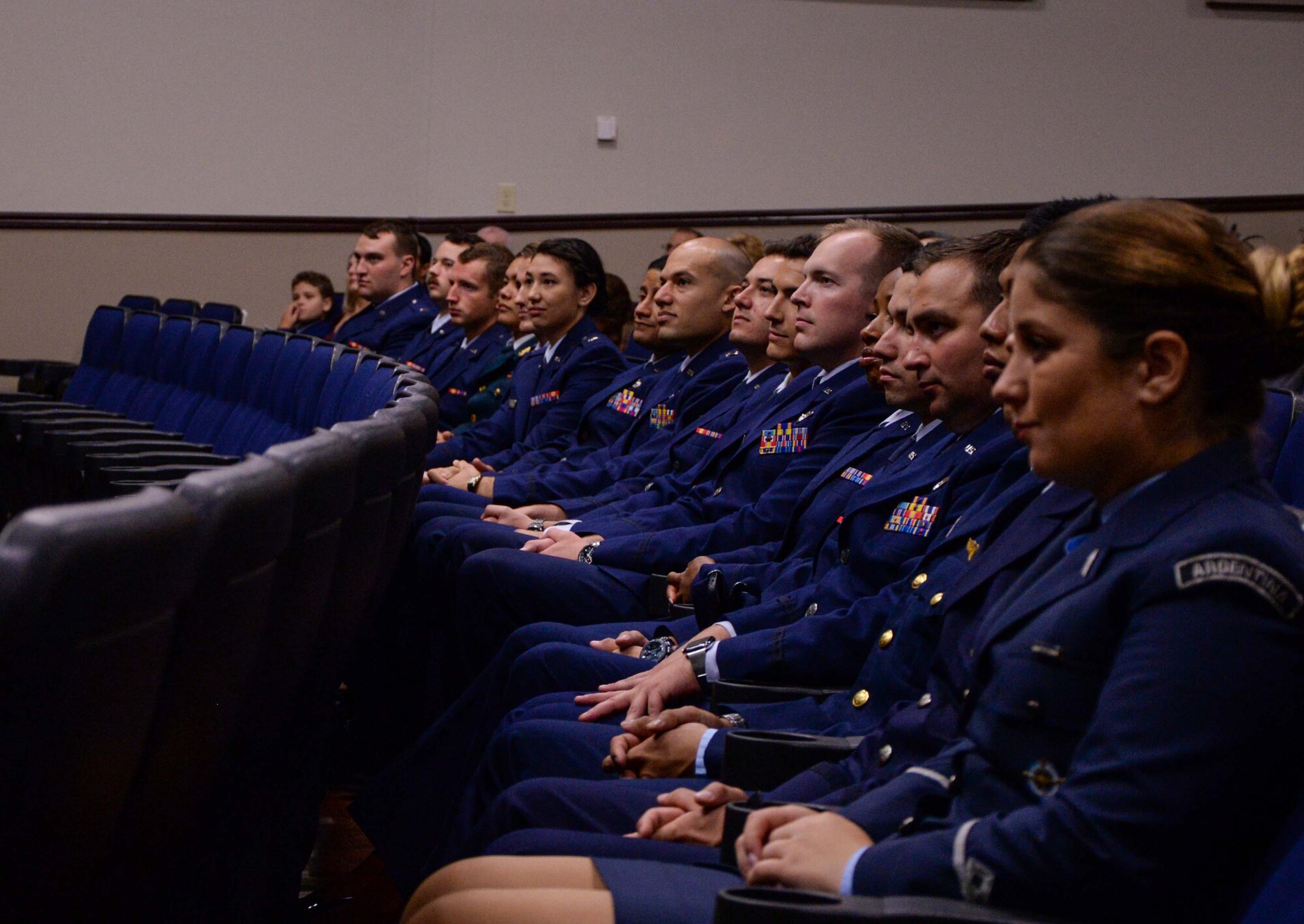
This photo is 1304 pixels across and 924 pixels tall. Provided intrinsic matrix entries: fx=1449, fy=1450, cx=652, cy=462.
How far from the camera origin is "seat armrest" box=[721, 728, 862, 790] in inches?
59.6

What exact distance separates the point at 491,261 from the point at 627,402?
1245 millimetres

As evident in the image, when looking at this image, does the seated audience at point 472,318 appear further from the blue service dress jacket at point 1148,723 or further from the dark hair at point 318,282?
the blue service dress jacket at point 1148,723

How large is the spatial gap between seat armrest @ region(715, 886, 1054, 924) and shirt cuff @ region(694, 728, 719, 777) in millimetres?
607

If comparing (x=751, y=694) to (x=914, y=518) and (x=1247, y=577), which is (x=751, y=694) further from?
(x=1247, y=577)

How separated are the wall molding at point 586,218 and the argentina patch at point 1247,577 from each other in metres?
5.27

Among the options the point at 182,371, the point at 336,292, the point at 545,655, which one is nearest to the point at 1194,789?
the point at 545,655

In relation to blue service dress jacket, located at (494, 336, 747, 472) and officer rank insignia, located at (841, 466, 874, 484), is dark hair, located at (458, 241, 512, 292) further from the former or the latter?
officer rank insignia, located at (841, 466, 874, 484)

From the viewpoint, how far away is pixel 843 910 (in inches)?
38.6

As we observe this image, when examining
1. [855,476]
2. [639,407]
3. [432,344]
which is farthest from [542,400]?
[855,476]

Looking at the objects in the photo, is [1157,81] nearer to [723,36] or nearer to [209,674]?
[723,36]

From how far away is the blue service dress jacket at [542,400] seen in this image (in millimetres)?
3900

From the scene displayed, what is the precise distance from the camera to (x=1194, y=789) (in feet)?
3.01

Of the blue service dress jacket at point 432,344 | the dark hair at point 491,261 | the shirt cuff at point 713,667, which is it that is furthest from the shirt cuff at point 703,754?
the blue service dress jacket at point 432,344

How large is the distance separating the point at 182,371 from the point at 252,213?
6.93 feet
